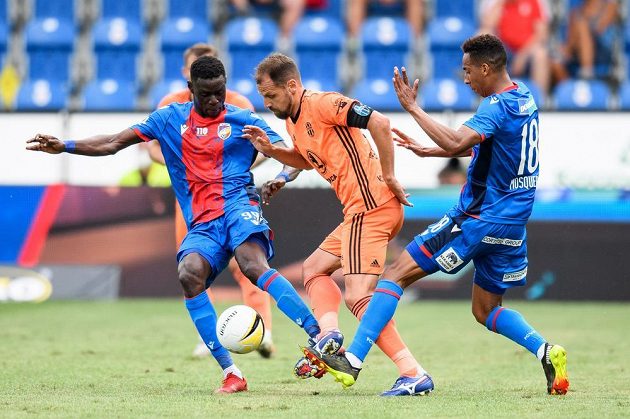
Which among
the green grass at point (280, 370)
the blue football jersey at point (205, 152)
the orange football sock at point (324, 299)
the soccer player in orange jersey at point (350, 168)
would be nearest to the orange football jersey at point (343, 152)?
the soccer player in orange jersey at point (350, 168)

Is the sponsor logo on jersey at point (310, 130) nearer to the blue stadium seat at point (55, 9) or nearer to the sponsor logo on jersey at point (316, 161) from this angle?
the sponsor logo on jersey at point (316, 161)

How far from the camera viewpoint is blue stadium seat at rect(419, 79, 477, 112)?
1650cm

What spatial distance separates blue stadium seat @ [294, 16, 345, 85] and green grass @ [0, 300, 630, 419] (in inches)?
207

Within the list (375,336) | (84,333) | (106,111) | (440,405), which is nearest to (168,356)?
(84,333)

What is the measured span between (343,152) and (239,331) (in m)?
1.28

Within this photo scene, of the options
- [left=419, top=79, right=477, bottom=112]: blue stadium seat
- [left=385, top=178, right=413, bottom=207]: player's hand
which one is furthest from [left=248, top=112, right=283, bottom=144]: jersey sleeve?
[left=419, top=79, right=477, bottom=112]: blue stadium seat

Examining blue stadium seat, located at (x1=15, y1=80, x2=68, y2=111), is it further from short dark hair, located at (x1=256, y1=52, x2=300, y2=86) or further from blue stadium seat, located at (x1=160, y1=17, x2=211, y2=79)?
short dark hair, located at (x1=256, y1=52, x2=300, y2=86)

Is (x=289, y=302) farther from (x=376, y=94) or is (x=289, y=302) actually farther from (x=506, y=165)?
(x=376, y=94)

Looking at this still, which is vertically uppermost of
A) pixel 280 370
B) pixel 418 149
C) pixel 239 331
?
pixel 418 149

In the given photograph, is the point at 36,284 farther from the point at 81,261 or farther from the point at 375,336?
the point at 375,336

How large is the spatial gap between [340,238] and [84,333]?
435 centimetres

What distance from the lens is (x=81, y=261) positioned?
14430 mm

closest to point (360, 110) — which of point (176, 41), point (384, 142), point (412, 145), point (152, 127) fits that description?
point (384, 142)

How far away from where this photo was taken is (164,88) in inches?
662
